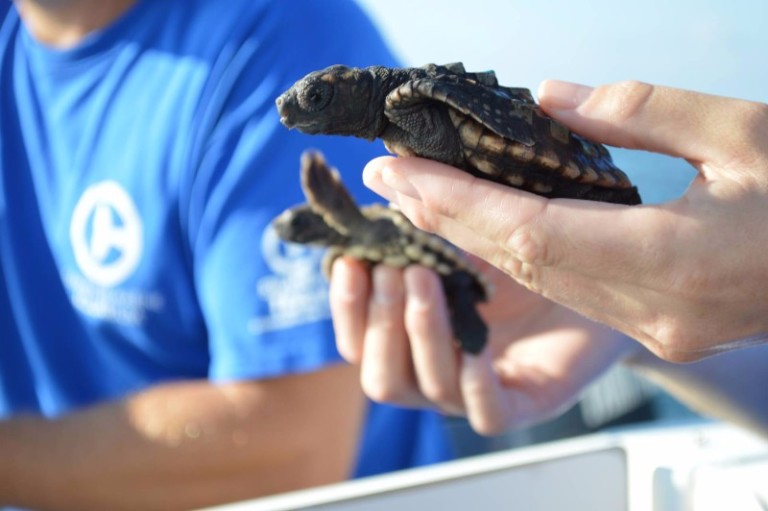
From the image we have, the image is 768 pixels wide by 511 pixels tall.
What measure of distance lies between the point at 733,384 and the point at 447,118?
64 centimetres

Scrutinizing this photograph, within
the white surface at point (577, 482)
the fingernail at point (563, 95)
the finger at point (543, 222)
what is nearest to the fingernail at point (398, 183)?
the finger at point (543, 222)

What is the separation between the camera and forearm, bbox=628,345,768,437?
105 cm

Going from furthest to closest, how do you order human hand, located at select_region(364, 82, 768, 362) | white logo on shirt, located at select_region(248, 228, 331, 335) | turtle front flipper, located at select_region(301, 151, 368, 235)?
white logo on shirt, located at select_region(248, 228, 331, 335)
turtle front flipper, located at select_region(301, 151, 368, 235)
human hand, located at select_region(364, 82, 768, 362)

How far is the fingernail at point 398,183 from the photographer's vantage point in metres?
0.60

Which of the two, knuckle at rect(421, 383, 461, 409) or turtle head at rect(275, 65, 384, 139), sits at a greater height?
turtle head at rect(275, 65, 384, 139)

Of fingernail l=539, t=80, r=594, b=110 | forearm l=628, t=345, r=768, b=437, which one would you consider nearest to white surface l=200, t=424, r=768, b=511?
forearm l=628, t=345, r=768, b=437

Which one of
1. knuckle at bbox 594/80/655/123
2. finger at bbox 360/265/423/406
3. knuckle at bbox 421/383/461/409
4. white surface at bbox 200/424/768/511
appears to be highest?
knuckle at bbox 594/80/655/123

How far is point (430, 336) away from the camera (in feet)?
3.42

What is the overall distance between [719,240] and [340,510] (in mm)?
556

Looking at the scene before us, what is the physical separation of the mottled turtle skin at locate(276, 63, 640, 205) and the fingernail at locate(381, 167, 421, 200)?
50 millimetres

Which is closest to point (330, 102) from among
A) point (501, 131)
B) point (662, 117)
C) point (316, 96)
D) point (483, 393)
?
point (316, 96)

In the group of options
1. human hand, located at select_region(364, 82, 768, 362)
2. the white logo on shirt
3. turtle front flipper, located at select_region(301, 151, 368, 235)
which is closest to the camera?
human hand, located at select_region(364, 82, 768, 362)

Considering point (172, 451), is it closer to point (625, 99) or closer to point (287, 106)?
point (287, 106)

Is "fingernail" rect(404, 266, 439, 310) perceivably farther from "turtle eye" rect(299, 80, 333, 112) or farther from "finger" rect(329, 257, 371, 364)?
"turtle eye" rect(299, 80, 333, 112)
